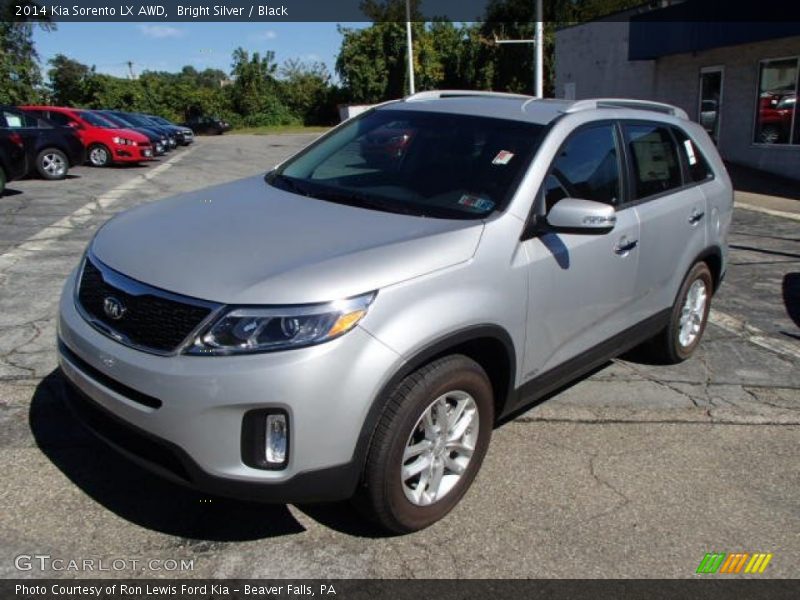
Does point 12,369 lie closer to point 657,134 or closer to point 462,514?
point 462,514

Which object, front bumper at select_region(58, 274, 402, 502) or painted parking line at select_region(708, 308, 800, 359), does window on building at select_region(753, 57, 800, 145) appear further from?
front bumper at select_region(58, 274, 402, 502)

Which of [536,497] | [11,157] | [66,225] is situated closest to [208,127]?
[11,157]

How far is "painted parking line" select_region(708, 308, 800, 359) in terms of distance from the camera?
5457mm

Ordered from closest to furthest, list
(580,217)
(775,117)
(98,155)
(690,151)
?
(580,217), (690,151), (775,117), (98,155)

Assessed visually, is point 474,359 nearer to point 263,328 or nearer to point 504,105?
point 263,328

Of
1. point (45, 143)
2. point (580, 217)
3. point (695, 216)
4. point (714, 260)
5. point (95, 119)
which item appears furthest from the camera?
point (95, 119)

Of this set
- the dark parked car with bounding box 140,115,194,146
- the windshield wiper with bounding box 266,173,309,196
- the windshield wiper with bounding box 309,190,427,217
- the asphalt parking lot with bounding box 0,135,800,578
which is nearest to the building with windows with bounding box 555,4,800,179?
the asphalt parking lot with bounding box 0,135,800,578

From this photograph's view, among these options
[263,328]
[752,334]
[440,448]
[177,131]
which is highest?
[263,328]

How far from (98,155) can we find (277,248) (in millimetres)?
18266

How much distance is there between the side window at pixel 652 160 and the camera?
13.9 feet

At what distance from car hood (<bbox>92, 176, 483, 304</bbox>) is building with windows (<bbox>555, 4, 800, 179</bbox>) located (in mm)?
13613

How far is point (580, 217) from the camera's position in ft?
10.7
